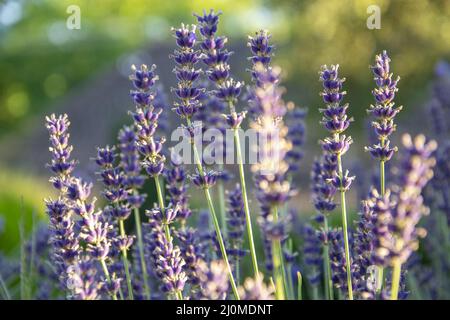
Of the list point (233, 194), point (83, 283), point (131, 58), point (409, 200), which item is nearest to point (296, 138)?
point (233, 194)

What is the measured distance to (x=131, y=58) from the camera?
22484 millimetres

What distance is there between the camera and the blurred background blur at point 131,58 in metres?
11.4

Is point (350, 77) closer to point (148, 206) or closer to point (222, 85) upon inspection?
point (148, 206)

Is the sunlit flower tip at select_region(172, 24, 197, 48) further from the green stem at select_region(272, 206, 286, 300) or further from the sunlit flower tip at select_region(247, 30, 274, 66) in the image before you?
the green stem at select_region(272, 206, 286, 300)

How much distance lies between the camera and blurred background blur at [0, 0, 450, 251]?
11.4m

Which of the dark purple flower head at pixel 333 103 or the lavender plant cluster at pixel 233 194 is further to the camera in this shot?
the dark purple flower head at pixel 333 103

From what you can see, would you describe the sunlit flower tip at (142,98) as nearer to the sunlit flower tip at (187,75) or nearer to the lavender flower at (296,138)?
the sunlit flower tip at (187,75)

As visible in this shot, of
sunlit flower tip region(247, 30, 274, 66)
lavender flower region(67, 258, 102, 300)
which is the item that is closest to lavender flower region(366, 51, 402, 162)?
sunlit flower tip region(247, 30, 274, 66)

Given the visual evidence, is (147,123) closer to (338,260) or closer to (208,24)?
(208,24)

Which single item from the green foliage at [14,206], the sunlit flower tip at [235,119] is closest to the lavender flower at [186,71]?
the sunlit flower tip at [235,119]

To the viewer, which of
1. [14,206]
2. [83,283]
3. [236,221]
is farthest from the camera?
[14,206]

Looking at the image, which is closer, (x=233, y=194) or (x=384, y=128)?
(x=384, y=128)
